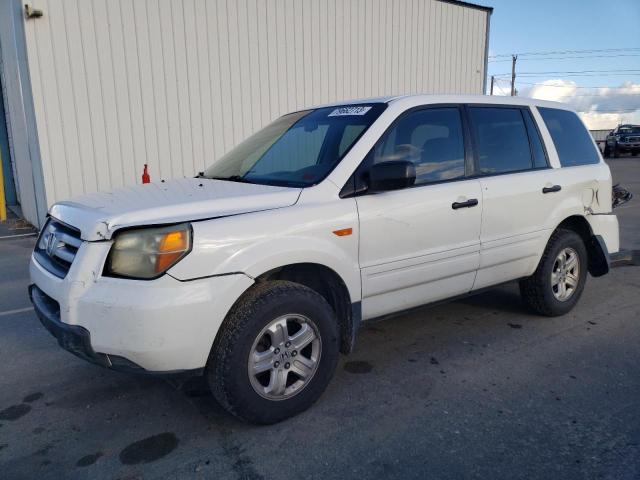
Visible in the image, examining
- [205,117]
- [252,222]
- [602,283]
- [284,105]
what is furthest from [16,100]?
[602,283]

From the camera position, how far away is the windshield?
334 centimetres

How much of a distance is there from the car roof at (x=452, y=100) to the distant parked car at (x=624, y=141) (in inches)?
1242

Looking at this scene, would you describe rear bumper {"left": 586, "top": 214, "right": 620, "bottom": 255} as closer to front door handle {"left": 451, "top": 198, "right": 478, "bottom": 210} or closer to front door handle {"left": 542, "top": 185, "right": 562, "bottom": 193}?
front door handle {"left": 542, "top": 185, "right": 562, "bottom": 193}

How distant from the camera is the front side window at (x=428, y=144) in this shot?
3.46 meters

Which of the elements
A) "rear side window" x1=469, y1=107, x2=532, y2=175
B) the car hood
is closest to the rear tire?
"rear side window" x1=469, y1=107, x2=532, y2=175

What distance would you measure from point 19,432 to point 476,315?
3.57 metres

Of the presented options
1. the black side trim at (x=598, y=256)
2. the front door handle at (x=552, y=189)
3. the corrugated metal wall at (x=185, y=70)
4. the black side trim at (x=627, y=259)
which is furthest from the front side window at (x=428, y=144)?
the corrugated metal wall at (x=185, y=70)

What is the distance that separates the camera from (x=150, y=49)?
9.32 meters

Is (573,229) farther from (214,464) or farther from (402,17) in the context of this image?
(402,17)

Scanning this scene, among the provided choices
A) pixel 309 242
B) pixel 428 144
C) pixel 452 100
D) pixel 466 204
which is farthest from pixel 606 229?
pixel 309 242

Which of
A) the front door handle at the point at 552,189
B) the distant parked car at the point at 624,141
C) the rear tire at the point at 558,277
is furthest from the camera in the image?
the distant parked car at the point at 624,141

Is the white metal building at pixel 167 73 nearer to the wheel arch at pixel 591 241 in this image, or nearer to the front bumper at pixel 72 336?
the front bumper at pixel 72 336

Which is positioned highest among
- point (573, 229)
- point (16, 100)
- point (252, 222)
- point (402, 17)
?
point (402, 17)

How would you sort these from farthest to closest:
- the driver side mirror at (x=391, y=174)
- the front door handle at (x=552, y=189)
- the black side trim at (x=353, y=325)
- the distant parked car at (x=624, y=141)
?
the distant parked car at (x=624, y=141), the front door handle at (x=552, y=189), the black side trim at (x=353, y=325), the driver side mirror at (x=391, y=174)
